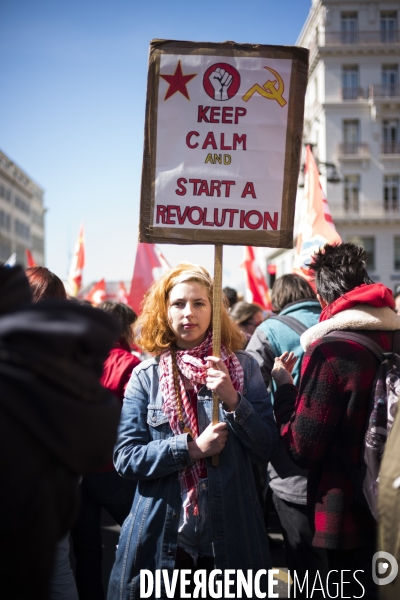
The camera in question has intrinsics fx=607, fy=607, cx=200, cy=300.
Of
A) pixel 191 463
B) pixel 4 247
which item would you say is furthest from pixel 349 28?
pixel 4 247

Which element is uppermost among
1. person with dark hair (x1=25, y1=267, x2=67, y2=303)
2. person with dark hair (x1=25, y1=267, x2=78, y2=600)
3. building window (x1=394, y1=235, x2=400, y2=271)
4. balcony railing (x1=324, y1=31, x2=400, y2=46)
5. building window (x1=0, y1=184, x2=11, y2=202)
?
balcony railing (x1=324, y1=31, x2=400, y2=46)

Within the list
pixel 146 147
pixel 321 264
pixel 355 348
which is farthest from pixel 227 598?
pixel 146 147

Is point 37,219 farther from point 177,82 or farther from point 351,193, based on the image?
point 177,82

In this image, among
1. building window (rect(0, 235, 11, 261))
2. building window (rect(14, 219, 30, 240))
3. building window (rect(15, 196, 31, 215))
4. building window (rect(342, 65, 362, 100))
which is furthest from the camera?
building window (rect(15, 196, 31, 215))

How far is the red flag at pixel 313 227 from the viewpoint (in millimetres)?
5414

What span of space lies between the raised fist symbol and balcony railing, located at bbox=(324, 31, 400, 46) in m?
43.1

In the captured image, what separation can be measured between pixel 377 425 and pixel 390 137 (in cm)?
4346

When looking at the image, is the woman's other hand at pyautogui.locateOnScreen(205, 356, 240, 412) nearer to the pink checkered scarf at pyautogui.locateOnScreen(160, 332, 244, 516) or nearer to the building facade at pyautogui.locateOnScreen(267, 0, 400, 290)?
the pink checkered scarf at pyautogui.locateOnScreen(160, 332, 244, 516)

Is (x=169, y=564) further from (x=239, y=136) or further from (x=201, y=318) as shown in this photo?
(x=239, y=136)

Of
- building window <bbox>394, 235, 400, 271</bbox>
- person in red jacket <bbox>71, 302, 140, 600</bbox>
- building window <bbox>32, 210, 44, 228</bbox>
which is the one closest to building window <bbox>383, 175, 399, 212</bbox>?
building window <bbox>394, 235, 400, 271</bbox>

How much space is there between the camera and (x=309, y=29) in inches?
1807

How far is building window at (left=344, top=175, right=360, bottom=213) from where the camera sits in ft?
137

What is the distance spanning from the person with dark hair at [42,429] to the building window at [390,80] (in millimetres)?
45061

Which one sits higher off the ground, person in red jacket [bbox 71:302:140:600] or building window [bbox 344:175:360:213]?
building window [bbox 344:175:360:213]
